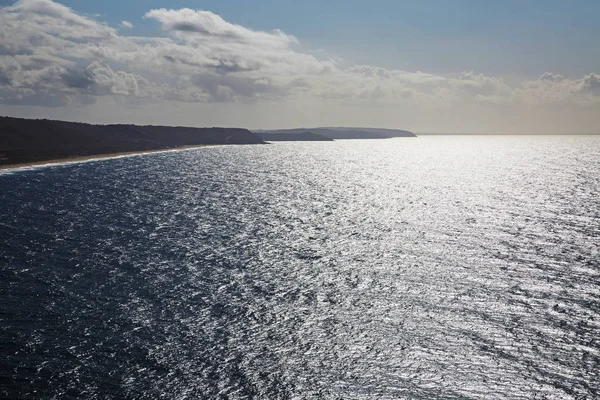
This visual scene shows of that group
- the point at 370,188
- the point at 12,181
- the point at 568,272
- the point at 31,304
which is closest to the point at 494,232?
the point at 568,272

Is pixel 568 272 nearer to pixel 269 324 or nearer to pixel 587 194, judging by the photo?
pixel 269 324

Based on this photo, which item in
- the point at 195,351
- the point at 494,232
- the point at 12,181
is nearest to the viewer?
the point at 195,351

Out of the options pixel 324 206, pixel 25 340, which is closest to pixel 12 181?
pixel 324 206

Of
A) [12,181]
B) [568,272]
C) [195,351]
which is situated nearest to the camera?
[195,351]

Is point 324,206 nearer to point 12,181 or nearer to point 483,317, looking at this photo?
point 483,317

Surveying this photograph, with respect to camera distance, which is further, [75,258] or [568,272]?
[75,258]

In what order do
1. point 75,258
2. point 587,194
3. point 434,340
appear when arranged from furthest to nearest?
point 587,194
point 75,258
point 434,340
